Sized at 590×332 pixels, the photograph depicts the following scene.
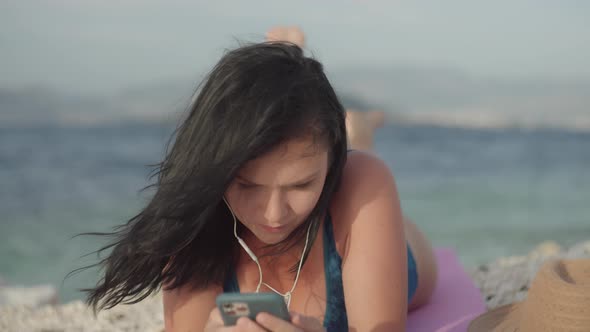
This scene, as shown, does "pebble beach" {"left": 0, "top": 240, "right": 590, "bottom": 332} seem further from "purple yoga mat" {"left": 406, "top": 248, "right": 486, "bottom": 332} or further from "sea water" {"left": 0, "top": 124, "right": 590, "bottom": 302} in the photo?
"sea water" {"left": 0, "top": 124, "right": 590, "bottom": 302}

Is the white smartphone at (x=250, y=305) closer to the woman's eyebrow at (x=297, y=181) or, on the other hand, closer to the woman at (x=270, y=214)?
the woman at (x=270, y=214)

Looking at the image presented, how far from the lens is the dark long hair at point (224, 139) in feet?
7.08

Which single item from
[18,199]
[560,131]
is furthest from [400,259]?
[560,131]

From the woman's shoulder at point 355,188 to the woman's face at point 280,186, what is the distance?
35cm

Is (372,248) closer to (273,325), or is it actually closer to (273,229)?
(273,229)

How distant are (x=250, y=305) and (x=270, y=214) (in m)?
0.37

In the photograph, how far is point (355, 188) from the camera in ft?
8.86

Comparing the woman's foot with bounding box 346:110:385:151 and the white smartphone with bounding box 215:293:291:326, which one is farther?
the woman's foot with bounding box 346:110:385:151

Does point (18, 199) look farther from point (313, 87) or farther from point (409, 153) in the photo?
point (313, 87)

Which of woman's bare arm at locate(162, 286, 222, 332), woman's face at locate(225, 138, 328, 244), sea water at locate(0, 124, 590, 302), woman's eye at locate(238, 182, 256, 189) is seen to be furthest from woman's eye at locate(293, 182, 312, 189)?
sea water at locate(0, 124, 590, 302)

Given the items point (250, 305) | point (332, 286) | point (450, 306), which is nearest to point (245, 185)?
point (250, 305)

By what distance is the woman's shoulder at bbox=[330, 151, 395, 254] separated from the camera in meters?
2.68

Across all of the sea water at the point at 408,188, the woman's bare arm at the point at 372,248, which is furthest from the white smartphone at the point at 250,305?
the sea water at the point at 408,188

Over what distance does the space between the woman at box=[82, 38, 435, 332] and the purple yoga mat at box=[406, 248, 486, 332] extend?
27.3 inches
